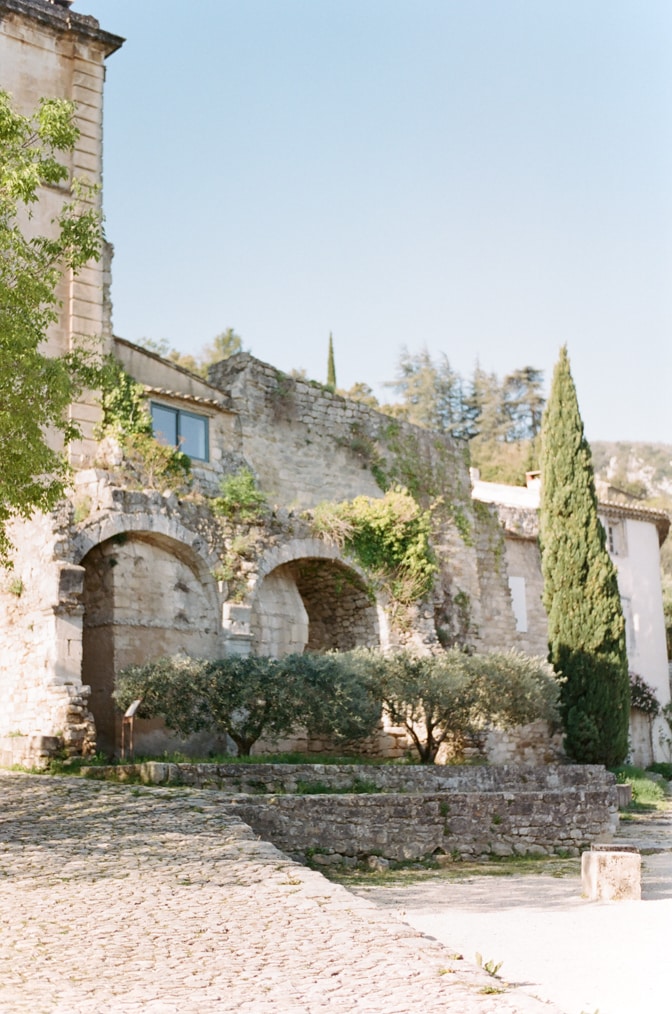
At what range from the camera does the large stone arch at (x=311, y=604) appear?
20859 millimetres

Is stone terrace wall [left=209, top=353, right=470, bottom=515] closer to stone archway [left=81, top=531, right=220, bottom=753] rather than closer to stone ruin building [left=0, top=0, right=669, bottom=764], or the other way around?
stone ruin building [left=0, top=0, right=669, bottom=764]

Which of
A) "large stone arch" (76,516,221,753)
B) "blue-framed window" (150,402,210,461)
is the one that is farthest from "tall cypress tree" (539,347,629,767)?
"large stone arch" (76,516,221,753)

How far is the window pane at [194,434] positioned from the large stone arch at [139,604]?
3.62 m

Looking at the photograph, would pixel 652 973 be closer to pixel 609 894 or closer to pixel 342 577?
pixel 609 894

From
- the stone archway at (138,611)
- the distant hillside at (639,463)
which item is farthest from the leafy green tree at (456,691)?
the distant hillside at (639,463)

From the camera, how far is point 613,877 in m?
12.1

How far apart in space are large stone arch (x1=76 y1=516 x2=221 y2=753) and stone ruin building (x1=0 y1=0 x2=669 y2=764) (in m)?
0.03

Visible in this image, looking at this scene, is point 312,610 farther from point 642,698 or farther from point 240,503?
point 642,698

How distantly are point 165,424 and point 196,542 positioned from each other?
3636 millimetres

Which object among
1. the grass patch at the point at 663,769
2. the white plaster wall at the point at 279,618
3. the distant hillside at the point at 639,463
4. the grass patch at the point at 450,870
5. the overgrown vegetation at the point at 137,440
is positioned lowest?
the grass patch at the point at 450,870

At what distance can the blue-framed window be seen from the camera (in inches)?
862

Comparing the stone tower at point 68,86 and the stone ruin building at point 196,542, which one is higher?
the stone tower at point 68,86

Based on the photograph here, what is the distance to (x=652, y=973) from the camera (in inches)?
329

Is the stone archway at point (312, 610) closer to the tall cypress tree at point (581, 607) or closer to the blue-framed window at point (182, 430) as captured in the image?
the blue-framed window at point (182, 430)
